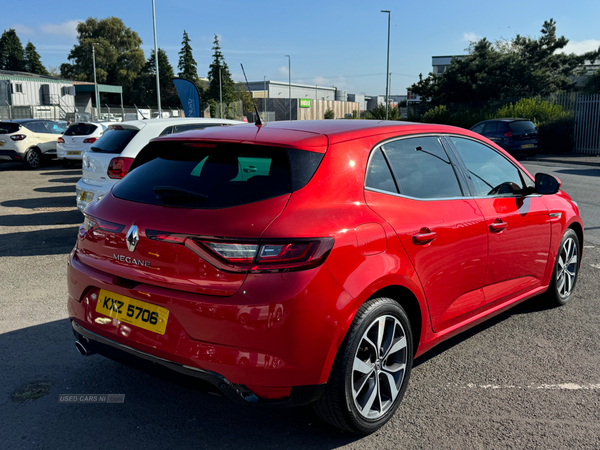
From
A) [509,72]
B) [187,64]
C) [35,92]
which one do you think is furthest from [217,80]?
[509,72]

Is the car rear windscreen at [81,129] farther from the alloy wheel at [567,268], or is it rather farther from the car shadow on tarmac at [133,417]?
the alloy wheel at [567,268]

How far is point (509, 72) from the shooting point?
3728 centimetres

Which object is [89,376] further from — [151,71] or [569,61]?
[151,71]

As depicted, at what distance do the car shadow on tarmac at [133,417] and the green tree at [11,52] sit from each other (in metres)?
109

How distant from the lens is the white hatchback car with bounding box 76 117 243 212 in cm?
764

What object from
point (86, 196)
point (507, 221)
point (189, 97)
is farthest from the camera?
point (189, 97)

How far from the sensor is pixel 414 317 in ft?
10.4

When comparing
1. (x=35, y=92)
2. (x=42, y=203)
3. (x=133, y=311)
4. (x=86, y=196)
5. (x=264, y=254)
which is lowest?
(x=42, y=203)

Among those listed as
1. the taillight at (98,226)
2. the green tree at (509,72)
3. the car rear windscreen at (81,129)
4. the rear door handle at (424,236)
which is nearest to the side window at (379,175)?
the rear door handle at (424,236)

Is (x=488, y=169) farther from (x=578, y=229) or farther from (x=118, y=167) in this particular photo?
(x=118, y=167)

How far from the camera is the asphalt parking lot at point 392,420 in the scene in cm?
285

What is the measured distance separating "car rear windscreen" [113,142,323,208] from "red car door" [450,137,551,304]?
1.52m

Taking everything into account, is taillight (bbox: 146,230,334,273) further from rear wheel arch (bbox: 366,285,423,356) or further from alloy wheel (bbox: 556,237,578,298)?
alloy wheel (bbox: 556,237,578,298)

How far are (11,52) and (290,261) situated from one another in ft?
364
